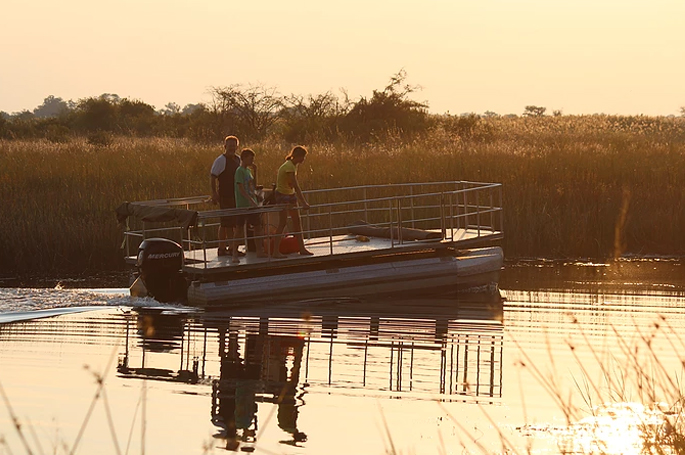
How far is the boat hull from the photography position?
1808 cm

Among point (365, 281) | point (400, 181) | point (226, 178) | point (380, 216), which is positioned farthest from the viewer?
point (400, 181)

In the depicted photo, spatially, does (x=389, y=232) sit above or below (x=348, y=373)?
above

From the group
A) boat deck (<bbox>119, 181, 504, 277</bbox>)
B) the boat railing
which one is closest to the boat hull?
boat deck (<bbox>119, 181, 504, 277</bbox>)

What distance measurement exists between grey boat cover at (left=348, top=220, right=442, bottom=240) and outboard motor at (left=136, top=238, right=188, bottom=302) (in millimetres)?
4358

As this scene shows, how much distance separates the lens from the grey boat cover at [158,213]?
1720cm

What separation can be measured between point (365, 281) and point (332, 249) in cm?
76

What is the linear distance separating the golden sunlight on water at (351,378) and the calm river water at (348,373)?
3cm

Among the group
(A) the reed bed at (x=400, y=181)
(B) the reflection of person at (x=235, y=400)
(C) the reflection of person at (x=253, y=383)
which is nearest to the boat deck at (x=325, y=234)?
(A) the reed bed at (x=400, y=181)

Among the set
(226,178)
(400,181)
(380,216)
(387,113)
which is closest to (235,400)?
(226,178)

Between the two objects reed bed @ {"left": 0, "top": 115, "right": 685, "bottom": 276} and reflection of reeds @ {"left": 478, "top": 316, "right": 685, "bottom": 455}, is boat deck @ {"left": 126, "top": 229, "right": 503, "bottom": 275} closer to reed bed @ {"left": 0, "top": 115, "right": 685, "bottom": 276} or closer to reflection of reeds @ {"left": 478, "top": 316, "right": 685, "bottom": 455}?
reed bed @ {"left": 0, "top": 115, "right": 685, "bottom": 276}

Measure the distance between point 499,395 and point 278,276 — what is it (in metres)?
Result: 6.80

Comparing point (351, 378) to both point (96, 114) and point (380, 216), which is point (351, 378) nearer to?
point (380, 216)

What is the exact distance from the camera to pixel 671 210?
84.4 ft

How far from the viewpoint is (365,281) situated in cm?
1923
